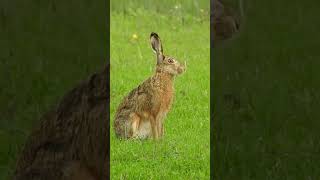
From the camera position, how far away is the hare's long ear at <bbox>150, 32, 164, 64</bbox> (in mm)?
6634

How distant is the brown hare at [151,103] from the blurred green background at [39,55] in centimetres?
77

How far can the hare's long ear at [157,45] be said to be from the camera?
21.8ft

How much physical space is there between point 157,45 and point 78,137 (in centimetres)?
159

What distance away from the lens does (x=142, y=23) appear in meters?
12.6

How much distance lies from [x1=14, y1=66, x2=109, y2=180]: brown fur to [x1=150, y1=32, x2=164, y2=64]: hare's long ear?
1.35 m
